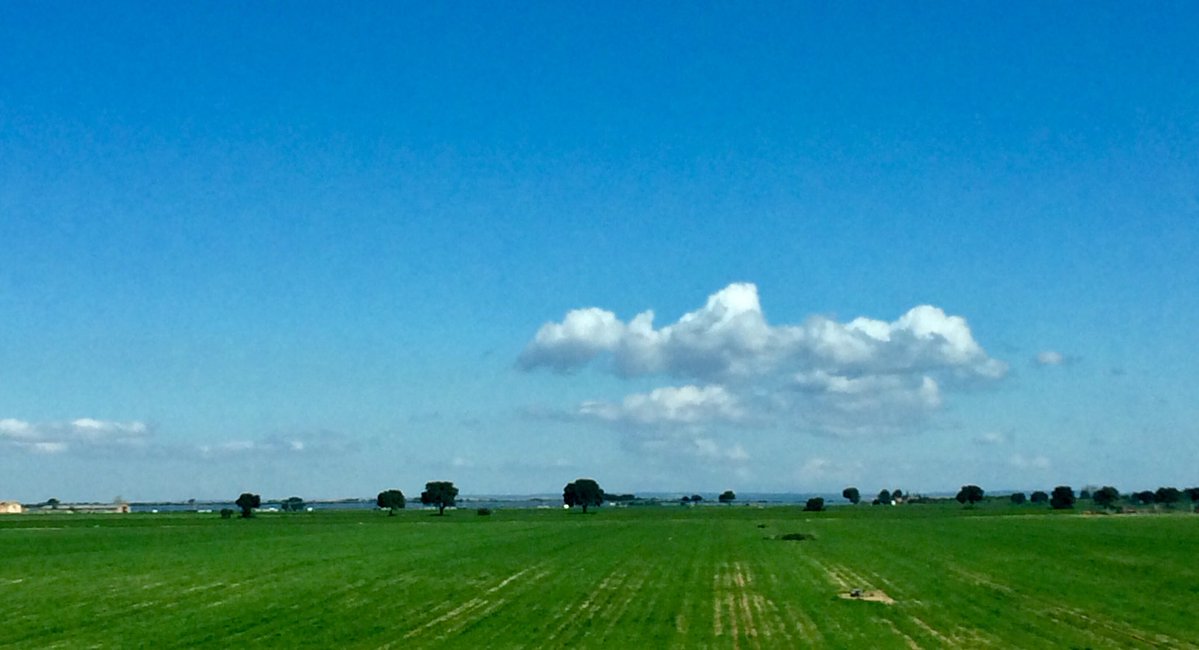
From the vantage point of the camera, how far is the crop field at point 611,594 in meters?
38.2

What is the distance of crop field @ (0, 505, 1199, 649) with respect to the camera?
38.2m

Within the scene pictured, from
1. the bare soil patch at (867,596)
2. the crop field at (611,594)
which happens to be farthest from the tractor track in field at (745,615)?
the bare soil patch at (867,596)

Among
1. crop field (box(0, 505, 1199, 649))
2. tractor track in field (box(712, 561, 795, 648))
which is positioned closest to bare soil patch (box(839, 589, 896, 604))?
crop field (box(0, 505, 1199, 649))

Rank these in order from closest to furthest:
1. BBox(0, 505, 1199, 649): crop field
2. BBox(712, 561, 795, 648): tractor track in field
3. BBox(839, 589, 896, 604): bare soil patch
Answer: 1. BBox(712, 561, 795, 648): tractor track in field
2. BBox(0, 505, 1199, 649): crop field
3. BBox(839, 589, 896, 604): bare soil patch

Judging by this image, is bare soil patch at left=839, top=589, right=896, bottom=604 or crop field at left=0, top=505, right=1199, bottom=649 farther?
bare soil patch at left=839, top=589, right=896, bottom=604

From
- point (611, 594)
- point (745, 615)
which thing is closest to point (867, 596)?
point (745, 615)

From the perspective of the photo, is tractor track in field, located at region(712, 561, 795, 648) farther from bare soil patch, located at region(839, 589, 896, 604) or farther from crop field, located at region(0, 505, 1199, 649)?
bare soil patch, located at region(839, 589, 896, 604)

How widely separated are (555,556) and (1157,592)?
3925cm

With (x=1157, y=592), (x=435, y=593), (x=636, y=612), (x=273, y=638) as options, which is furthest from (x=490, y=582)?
(x=1157, y=592)

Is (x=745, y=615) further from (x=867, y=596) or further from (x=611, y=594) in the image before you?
(x=611, y=594)

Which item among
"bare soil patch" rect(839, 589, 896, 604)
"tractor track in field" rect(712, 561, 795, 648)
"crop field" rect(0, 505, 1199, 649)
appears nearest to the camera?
"tractor track in field" rect(712, 561, 795, 648)

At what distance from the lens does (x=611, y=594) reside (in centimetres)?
5128

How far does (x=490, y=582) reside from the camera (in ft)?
191

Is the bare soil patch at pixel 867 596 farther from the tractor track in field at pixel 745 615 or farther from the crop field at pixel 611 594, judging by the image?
the tractor track in field at pixel 745 615
